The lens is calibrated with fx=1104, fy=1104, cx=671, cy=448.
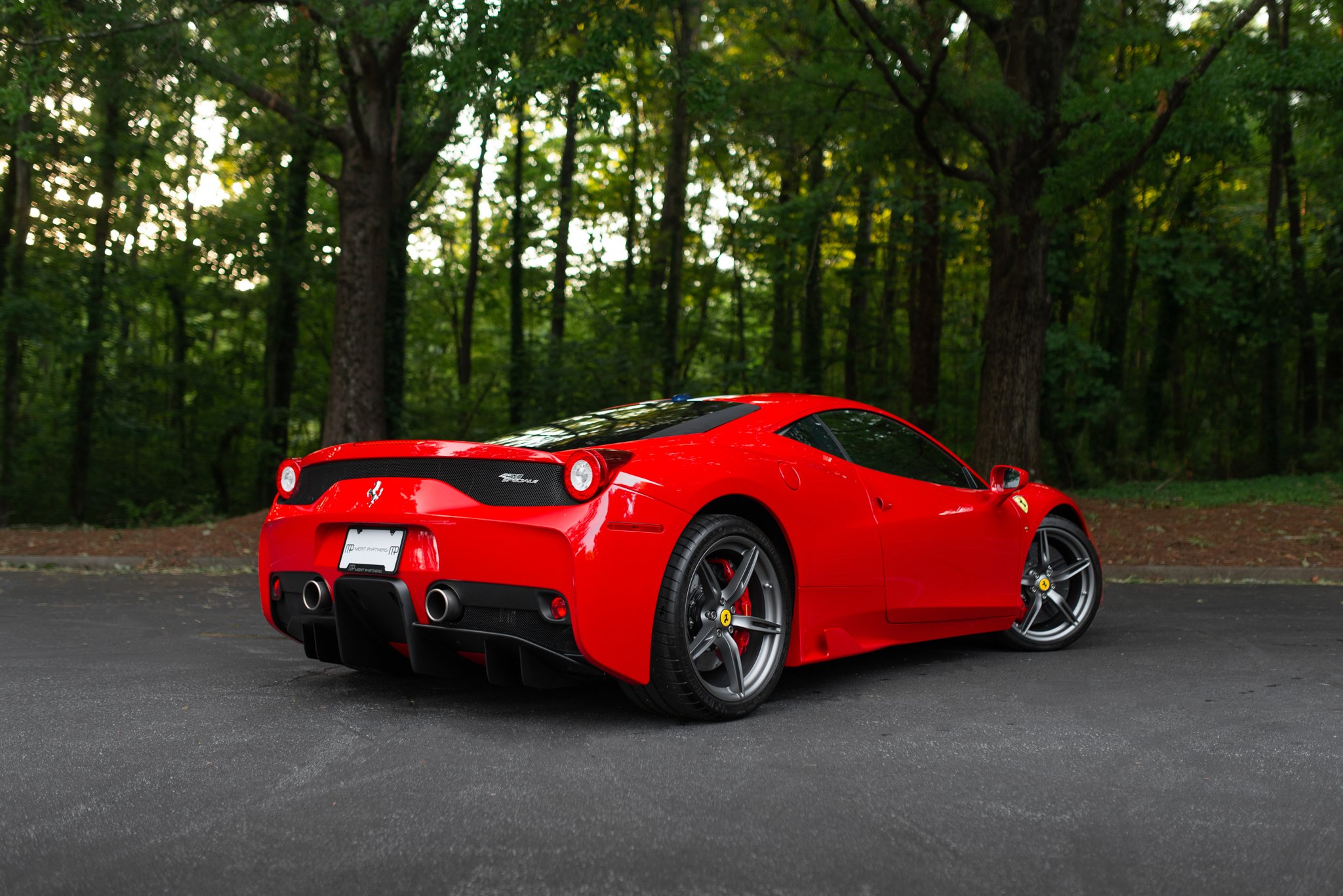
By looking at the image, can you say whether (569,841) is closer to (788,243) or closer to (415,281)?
(788,243)

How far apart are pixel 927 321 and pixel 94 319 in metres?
15.1

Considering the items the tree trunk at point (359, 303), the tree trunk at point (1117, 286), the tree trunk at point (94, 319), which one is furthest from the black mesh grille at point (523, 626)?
the tree trunk at point (1117, 286)

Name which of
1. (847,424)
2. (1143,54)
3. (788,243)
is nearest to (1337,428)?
(1143,54)

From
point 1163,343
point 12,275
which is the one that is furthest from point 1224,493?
point 12,275

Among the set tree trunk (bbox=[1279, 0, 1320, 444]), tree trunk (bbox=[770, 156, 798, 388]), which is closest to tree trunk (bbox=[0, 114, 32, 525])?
tree trunk (bbox=[770, 156, 798, 388])

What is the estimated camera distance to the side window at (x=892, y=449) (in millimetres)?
4980

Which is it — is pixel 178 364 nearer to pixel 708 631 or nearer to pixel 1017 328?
pixel 1017 328

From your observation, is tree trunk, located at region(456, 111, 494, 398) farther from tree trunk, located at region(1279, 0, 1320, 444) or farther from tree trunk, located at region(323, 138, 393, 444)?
tree trunk, located at region(1279, 0, 1320, 444)

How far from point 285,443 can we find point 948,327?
17.4 m

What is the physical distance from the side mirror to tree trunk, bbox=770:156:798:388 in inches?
495

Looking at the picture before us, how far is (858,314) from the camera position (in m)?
24.7

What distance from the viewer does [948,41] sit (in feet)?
42.5

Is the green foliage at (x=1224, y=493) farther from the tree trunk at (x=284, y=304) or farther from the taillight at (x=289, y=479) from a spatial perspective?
the tree trunk at (x=284, y=304)

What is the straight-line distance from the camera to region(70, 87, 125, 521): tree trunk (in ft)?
63.8
